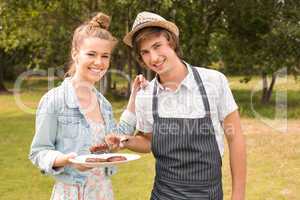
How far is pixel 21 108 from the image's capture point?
56.3 feet

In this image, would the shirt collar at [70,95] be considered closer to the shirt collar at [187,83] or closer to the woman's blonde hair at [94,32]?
the woman's blonde hair at [94,32]

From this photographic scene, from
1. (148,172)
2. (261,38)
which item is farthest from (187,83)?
(261,38)

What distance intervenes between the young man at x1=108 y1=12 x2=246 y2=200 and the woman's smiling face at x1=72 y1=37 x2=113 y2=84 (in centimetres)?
17

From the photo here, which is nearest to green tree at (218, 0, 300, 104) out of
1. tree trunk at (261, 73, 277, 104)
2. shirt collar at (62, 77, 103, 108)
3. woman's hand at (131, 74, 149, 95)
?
tree trunk at (261, 73, 277, 104)

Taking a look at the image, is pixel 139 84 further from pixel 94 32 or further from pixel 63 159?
pixel 63 159

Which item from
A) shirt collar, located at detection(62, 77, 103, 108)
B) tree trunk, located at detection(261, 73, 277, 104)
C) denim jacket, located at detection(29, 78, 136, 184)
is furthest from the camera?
tree trunk, located at detection(261, 73, 277, 104)

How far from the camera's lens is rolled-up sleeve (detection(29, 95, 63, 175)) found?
7.95 ft

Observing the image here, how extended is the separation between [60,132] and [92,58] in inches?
17.3

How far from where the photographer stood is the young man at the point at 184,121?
2.46m

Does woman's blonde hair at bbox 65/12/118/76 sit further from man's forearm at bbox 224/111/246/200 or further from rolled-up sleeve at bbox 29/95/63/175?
man's forearm at bbox 224/111/246/200

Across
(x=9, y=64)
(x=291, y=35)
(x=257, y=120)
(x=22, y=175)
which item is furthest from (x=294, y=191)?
(x=9, y=64)

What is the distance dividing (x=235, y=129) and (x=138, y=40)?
0.70m

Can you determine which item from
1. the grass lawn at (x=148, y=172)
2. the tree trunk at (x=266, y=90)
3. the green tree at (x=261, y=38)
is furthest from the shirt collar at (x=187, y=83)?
the tree trunk at (x=266, y=90)

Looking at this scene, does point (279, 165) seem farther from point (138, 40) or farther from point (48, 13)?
point (48, 13)
